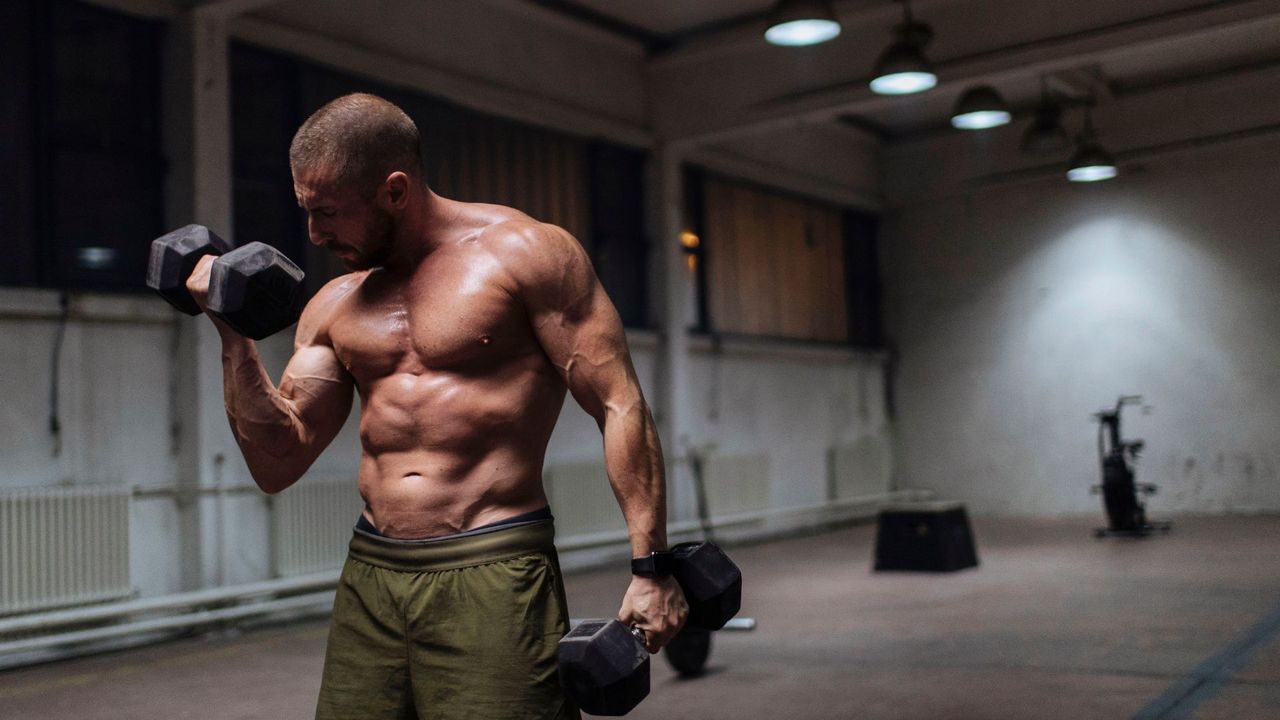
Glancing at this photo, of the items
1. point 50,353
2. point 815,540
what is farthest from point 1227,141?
point 50,353

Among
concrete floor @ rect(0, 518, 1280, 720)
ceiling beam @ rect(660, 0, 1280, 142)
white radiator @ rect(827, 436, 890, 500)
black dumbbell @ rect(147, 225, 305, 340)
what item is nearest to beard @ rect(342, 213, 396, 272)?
black dumbbell @ rect(147, 225, 305, 340)

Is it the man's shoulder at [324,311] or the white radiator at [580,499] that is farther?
the white radiator at [580,499]

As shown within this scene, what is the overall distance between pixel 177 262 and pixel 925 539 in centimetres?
648

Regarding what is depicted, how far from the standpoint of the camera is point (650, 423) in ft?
5.93

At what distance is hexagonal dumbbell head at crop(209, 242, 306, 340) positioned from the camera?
1616mm

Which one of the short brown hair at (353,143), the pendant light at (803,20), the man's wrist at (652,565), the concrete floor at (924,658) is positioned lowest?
the concrete floor at (924,658)

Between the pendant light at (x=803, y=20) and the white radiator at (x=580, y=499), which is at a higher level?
the pendant light at (x=803, y=20)

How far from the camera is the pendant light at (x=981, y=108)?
7.71 metres

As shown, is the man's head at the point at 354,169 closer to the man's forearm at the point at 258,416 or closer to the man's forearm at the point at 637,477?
the man's forearm at the point at 258,416

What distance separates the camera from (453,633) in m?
1.73

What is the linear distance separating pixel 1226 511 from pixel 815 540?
361 centimetres

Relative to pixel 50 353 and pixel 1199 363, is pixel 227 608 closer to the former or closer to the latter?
pixel 50 353

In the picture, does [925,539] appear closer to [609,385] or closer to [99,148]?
[99,148]

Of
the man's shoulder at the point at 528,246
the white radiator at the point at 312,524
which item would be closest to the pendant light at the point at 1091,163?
the white radiator at the point at 312,524
